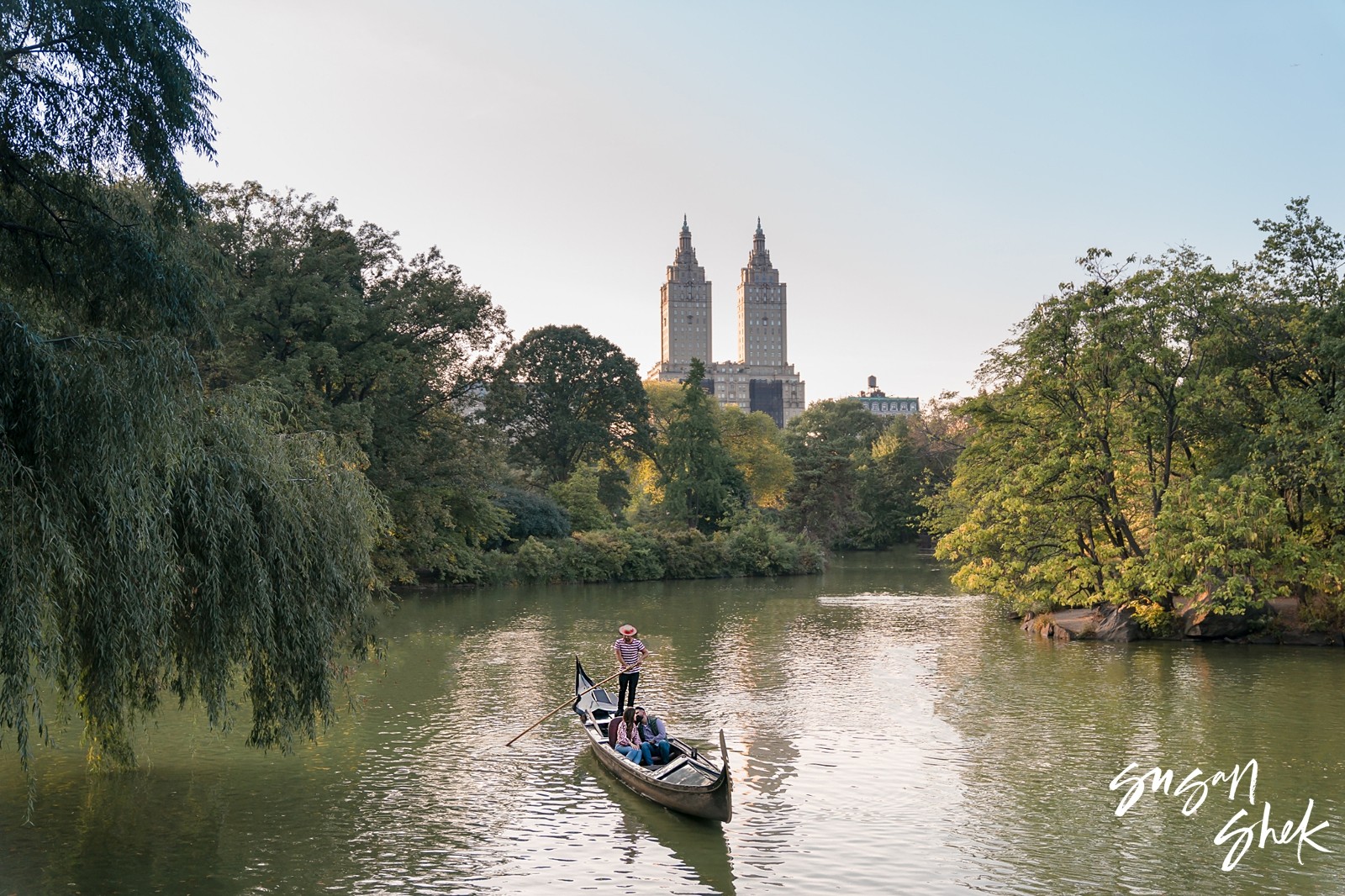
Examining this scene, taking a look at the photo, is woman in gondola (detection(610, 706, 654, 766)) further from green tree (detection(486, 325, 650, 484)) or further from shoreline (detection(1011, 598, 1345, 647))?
green tree (detection(486, 325, 650, 484))

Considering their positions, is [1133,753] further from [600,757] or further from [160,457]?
[160,457]

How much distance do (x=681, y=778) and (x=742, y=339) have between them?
188 meters

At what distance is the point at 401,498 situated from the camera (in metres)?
38.3

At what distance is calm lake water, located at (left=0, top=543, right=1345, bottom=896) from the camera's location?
10.8 meters

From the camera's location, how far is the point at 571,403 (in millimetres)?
61281

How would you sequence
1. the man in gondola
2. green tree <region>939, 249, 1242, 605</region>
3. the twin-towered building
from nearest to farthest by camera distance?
the man in gondola
green tree <region>939, 249, 1242, 605</region>
the twin-towered building

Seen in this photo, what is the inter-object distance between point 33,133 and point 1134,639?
25.5 metres

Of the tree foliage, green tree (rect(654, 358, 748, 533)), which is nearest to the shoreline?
the tree foliage

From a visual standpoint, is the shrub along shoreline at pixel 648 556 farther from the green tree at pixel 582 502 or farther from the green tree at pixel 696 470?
the green tree at pixel 582 502

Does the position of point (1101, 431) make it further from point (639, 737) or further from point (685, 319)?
point (685, 319)

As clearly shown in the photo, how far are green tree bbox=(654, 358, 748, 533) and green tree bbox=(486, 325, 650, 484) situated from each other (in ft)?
15.9

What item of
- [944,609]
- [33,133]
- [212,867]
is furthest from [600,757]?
[944,609]

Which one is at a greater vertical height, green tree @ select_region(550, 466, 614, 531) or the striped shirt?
green tree @ select_region(550, 466, 614, 531)

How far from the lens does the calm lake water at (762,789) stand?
10.8 meters
